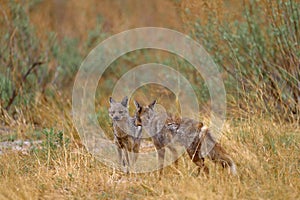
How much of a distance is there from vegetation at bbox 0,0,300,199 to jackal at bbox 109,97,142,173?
43 centimetres

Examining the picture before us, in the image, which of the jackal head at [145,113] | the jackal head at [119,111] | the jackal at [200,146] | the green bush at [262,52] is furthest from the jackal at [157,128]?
the green bush at [262,52]

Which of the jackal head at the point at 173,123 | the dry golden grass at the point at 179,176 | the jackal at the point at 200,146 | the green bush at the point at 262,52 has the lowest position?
the dry golden grass at the point at 179,176

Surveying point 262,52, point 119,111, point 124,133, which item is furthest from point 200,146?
point 262,52

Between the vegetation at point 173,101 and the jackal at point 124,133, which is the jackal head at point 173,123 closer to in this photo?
the vegetation at point 173,101

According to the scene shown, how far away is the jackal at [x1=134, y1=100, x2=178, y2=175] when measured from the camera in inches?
237

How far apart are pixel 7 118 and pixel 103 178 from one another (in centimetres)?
319

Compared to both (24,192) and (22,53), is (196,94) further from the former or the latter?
(24,192)

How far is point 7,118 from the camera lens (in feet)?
27.5

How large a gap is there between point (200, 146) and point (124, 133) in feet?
3.74

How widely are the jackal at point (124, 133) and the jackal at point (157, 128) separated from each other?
0.87 ft

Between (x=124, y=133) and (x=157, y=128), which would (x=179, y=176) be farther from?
(x=124, y=133)

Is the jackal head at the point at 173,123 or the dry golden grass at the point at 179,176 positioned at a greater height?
the jackal head at the point at 173,123

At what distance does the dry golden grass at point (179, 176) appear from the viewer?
508 centimetres

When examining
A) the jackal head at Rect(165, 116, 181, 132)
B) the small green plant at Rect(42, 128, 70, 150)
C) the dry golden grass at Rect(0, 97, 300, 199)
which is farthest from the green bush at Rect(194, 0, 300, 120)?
the small green plant at Rect(42, 128, 70, 150)
